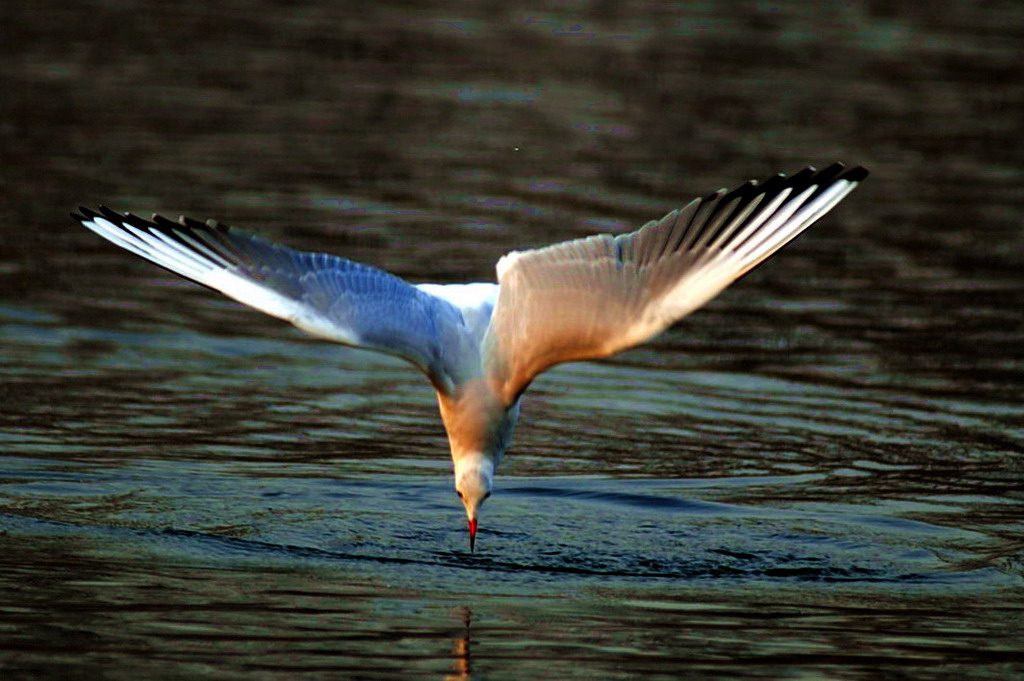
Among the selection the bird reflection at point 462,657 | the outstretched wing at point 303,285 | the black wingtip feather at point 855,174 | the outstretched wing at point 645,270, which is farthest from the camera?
the outstretched wing at point 303,285

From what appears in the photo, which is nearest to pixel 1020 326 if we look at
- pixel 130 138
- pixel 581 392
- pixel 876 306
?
pixel 876 306

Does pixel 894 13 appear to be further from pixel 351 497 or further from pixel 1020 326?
pixel 351 497

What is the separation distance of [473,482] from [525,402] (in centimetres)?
318

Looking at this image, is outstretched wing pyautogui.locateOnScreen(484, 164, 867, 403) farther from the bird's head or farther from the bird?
the bird's head

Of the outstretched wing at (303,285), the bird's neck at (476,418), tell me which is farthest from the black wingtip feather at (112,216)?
the bird's neck at (476,418)

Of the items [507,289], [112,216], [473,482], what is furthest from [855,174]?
[112,216]

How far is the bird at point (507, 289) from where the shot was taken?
795 centimetres

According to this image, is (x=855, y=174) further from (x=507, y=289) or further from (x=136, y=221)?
(x=136, y=221)

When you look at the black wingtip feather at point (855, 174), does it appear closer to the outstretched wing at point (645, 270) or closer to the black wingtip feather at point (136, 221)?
the outstretched wing at point (645, 270)

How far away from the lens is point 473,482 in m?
8.73

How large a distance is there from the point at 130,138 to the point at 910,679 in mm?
12375

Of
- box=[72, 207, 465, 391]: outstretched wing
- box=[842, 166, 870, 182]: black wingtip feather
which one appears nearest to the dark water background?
box=[72, 207, 465, 391]: outstretched wing

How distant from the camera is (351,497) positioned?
32.4 ft

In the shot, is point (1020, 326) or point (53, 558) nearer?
point (53, 558)
